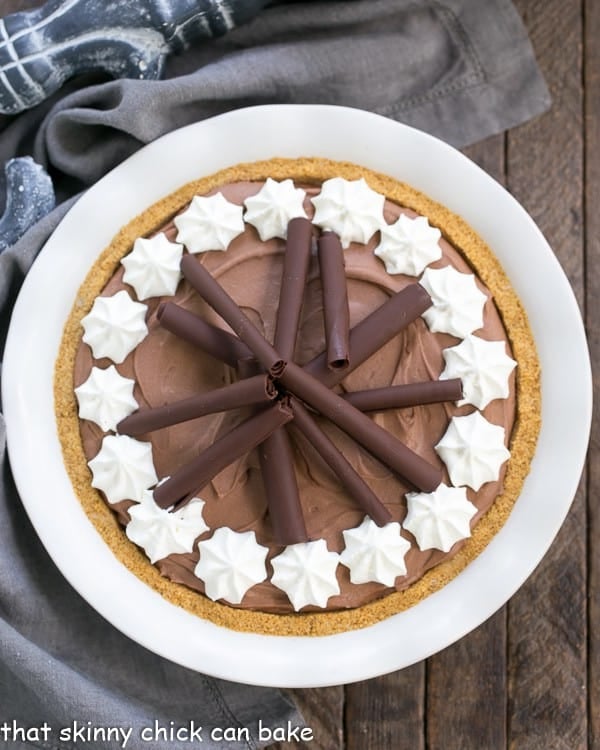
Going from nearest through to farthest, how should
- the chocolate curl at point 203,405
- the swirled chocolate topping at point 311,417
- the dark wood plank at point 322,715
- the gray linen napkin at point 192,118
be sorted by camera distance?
the chocolate curl at point 203,405 < the swirled chocolate topping at point 311,417 < the gray linen napkin at point 192,118 < the dark wood plank at point 322,715

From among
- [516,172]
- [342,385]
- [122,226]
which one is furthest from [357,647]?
[516,172]

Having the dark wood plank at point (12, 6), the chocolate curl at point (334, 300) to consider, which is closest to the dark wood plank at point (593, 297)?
the chocolate curl at point (334, 300)

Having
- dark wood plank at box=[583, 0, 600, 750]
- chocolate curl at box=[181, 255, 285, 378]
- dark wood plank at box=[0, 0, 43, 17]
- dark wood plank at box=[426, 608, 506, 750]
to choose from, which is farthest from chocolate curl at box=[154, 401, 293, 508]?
dark wood plank at box=[0, 0, 43, 17]

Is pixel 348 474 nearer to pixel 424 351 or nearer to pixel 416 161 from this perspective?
pixel 424 351

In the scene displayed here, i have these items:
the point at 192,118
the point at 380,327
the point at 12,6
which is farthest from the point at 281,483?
the point at 12,6

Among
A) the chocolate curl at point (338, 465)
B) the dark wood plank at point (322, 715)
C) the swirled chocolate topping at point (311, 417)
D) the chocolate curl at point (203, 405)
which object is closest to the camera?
the chocolate curl at point (203, 405)

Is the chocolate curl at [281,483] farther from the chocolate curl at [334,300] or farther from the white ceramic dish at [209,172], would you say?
the white ceramic dish at [209,172]
